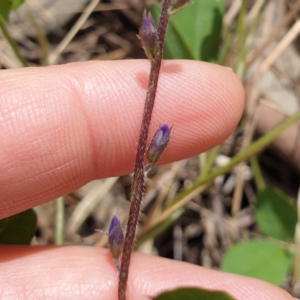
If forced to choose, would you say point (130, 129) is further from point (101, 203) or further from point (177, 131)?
point (101, 203)

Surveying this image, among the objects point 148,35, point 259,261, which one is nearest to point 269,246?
point 259,261

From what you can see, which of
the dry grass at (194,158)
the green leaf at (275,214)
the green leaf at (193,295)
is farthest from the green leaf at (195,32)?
the green leaf at (193,295)

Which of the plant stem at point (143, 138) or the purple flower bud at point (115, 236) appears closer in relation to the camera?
the plant stem at point (143, 138)

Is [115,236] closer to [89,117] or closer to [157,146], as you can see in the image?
[157,146]

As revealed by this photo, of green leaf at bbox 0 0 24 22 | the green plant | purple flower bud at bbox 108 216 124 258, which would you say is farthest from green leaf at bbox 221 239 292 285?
green leaf at bbox 0 0 24 22

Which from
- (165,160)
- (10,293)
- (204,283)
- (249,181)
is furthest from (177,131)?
(249,181)

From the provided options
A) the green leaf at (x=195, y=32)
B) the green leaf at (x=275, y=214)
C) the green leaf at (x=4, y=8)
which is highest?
the green leaf at (x=4, y=8)

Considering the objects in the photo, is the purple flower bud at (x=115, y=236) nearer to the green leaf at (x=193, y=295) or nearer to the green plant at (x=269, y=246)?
the green leaf at (x=193, y=295)

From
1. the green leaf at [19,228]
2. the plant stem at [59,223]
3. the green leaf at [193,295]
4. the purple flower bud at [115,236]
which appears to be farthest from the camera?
the plant stem at [59,223]
